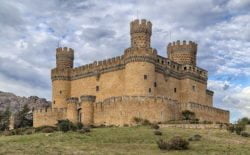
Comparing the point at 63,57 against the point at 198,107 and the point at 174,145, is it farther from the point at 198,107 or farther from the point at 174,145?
the point at 174,145

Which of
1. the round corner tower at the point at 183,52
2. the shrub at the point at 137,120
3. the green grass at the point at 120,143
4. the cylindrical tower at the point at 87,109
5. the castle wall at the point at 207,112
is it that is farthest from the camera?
the round corner tower at the point at 183,52

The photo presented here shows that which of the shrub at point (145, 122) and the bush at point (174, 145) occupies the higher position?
the shrub at point (145, 122)

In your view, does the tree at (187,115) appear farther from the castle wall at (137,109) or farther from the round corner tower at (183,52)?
the round corner tower at (183,52)

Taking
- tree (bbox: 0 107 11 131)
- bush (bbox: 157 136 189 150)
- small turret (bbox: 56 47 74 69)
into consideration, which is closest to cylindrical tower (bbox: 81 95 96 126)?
small turret (bbox: 56 47 74 69)

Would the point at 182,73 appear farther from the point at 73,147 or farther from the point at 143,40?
the point at 73,147

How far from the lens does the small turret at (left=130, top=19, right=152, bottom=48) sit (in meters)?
58.8

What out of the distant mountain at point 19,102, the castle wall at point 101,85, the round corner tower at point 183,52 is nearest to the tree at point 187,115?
the castle wall at point 101,85

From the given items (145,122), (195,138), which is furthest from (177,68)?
(195,138)

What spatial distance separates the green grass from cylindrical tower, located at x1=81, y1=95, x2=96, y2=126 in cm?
1145

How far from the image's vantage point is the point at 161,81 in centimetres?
6053

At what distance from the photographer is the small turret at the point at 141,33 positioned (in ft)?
193

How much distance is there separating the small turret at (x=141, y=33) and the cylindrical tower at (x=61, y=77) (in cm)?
1291

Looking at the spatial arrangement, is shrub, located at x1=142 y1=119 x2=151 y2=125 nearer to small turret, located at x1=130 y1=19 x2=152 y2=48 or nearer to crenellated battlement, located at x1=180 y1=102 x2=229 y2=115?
crenellated battlement, located at x1=180 y1=102 x2=229 y2=115

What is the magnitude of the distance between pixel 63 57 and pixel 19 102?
16.6 metres
